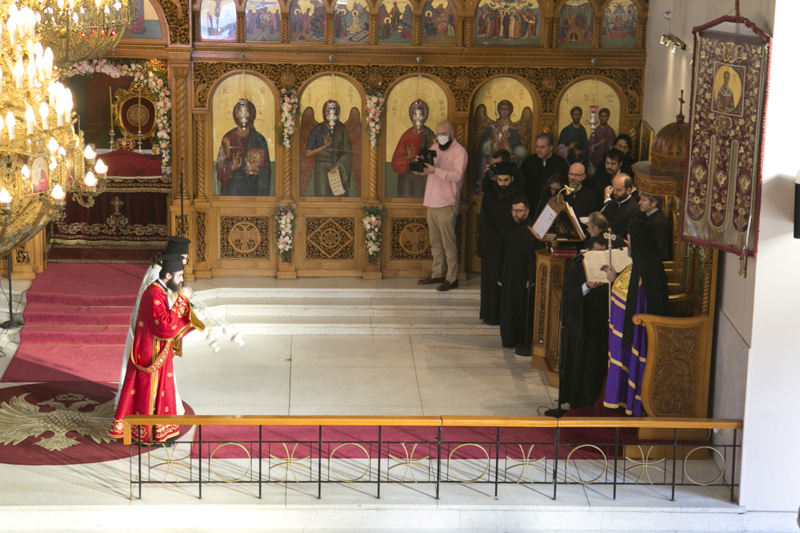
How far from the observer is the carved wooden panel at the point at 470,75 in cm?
1327

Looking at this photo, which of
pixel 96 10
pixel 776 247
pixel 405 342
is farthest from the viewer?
pixel 405 342

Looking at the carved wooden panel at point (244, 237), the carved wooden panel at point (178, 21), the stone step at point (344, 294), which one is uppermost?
the carved wooden panel at point (178, 21)

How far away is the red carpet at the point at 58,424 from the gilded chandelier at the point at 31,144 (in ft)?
8.73

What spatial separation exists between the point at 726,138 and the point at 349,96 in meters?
6.49

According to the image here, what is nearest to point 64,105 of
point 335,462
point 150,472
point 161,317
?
point 161,317

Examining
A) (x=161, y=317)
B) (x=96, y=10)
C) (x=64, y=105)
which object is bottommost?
(x=161, y=317)

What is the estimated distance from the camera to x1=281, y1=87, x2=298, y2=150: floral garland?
13242 millimetres

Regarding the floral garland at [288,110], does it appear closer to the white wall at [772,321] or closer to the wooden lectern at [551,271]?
the wooden lectern at [551,271]

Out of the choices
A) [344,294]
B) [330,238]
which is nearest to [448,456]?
[344,294]

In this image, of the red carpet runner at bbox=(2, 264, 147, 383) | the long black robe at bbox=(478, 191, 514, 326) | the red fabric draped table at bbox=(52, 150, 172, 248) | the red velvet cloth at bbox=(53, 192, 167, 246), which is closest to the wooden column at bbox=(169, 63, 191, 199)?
the red fabric draped table at bbox=(52, 150, 172, 248)

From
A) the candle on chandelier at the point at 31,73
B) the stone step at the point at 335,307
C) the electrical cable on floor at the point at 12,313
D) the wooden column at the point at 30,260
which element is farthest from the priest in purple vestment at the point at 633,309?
the wooden column at the point at 30,260

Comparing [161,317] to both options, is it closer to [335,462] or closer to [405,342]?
[335,462]

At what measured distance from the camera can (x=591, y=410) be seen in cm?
932

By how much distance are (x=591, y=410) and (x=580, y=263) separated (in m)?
1.32
